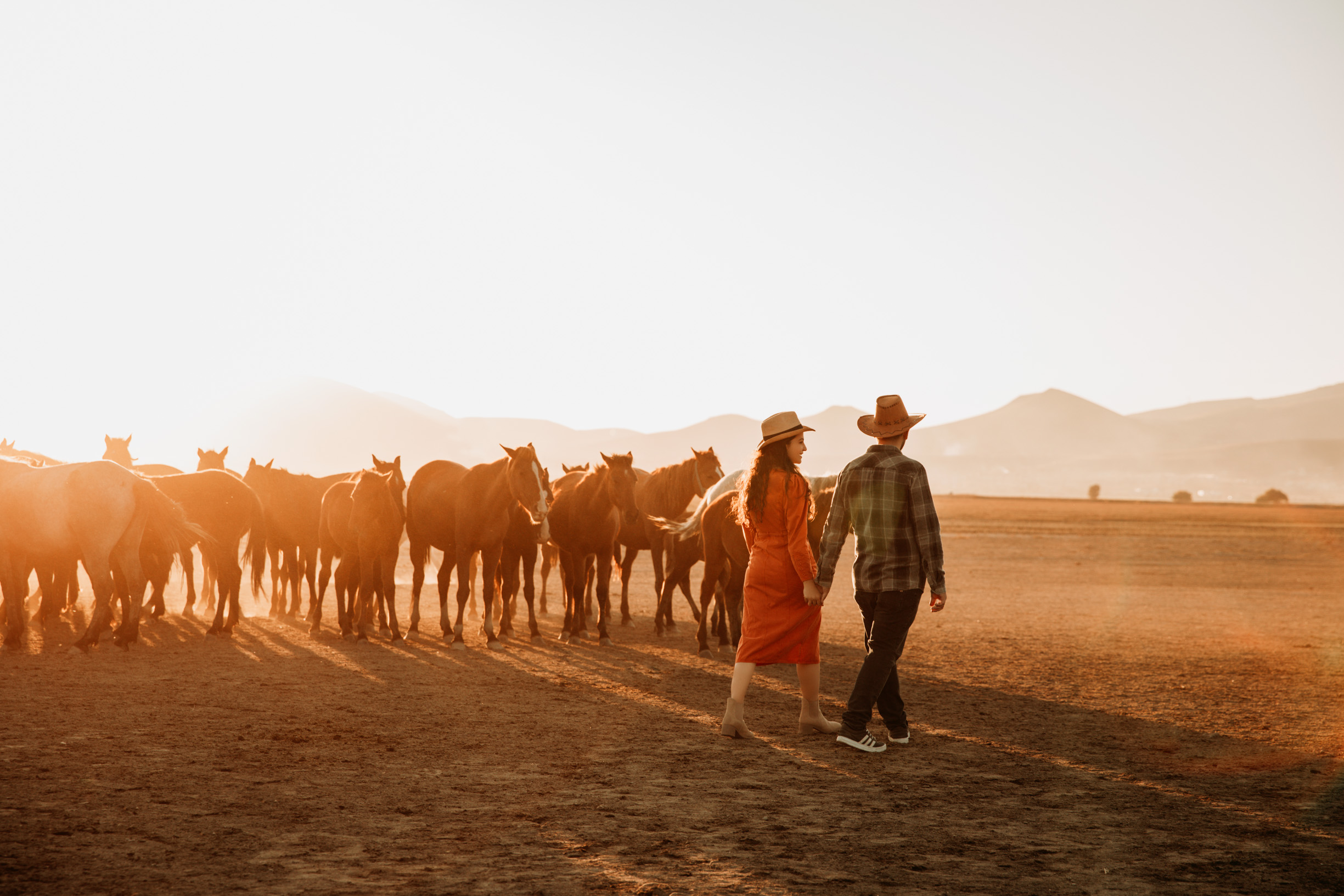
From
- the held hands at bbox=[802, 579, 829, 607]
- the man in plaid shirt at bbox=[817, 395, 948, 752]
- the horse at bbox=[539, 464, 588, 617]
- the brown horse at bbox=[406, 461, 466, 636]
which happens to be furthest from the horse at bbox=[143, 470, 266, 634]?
the man in plaid shirt at bbox=[817, 395, 948, 752]

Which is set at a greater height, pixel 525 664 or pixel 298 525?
pixel 298 525

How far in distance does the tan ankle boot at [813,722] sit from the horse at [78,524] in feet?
25.7

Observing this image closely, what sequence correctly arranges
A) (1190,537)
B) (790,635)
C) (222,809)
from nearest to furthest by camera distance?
(222,809) → (790,635) → (1190,537)

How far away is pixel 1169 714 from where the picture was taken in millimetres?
8086

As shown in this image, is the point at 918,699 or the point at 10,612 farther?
the point at 10,612

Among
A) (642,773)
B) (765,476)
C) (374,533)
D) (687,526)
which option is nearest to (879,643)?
(765,476)

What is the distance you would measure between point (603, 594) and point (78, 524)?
6.13m

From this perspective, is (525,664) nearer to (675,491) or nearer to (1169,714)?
(675,491)

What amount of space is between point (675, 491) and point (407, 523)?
12.8ft

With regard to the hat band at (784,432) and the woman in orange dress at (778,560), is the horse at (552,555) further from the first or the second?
the hat band at (784,432)

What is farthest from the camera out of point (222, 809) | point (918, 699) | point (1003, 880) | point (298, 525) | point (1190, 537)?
point (1190, 537)

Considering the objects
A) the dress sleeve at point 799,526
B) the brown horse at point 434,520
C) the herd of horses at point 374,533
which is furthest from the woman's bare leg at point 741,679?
the brown horse at point 434,520

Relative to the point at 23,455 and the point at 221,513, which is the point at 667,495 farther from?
the point at 23,455

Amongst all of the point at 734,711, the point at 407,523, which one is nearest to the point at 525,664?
the point at 407,523
